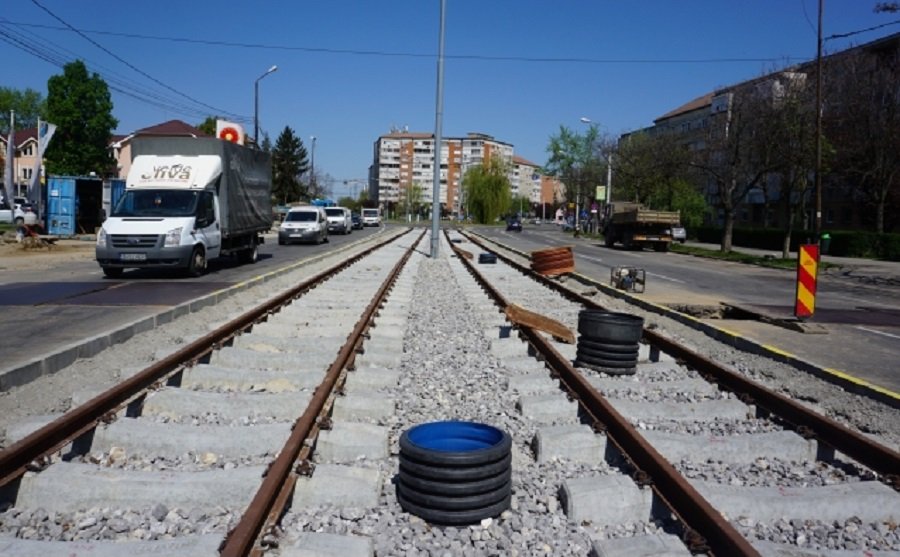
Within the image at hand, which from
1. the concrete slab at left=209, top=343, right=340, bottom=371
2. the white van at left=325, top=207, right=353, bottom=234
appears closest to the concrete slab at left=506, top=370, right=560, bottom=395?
the concrete slab at left=209, top=343, right=340, bottom=371

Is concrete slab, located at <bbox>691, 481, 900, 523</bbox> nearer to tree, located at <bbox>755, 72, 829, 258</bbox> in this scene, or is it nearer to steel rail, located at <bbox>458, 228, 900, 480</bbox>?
steel rail, located at <bbox>458, 228, 900, 480</bbox>

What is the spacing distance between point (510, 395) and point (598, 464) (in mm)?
1890

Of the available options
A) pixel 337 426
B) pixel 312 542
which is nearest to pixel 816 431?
pixel 337 426

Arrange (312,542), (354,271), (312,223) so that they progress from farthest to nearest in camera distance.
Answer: (312,223) < (354,271) < (312,542)

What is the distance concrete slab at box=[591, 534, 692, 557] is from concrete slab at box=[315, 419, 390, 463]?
1756 millimetres

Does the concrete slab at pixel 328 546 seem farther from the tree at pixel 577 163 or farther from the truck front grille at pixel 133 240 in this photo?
the tree at pixel 577 163

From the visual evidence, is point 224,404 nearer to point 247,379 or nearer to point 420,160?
point 247,379

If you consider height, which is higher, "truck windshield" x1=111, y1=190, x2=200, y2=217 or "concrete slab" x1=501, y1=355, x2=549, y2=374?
"truck windshield" x1=111, y1=190, x2=200, y2=217

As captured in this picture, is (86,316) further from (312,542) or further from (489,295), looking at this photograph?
(312,542)

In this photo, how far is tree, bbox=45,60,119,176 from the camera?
270 ft

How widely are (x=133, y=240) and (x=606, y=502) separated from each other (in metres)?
14.8

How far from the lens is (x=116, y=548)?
3.44 m

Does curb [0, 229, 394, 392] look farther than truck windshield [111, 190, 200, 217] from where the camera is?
No

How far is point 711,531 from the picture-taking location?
3555mm
